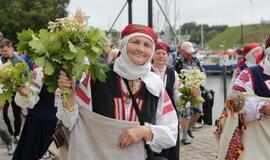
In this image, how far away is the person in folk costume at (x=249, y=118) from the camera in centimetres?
384

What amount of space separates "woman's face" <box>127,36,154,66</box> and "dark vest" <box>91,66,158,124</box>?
17 centimetres

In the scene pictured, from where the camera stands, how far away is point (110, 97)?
3127 mm

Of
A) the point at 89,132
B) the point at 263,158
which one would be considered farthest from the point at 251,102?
the point at 89,132

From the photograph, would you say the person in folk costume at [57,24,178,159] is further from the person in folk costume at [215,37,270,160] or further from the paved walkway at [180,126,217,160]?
the paved walkway at [180,126,217,160]

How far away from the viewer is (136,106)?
3.15 meters

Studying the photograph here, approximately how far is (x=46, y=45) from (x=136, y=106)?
72 centimetres

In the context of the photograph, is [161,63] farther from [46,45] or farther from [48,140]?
[46,45]

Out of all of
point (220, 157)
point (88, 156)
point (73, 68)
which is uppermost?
point (73, 68)

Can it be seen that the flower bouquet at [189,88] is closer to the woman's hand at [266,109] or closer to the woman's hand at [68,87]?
the woman's hand at [266,109]

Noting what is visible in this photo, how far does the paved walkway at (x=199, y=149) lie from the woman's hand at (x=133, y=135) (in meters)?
4.69

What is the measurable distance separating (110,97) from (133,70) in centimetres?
23

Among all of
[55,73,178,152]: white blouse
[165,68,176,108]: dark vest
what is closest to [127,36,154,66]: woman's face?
[55,73,178,152]: white blouse

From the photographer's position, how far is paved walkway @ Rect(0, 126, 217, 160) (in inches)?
303

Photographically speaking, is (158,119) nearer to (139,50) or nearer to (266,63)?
(139,50)
